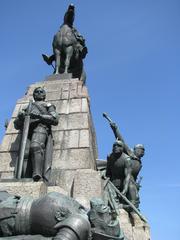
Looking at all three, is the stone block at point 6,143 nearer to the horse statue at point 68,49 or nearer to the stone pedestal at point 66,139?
the stone pedestal at point 66,139

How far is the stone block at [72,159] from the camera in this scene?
7258 mm

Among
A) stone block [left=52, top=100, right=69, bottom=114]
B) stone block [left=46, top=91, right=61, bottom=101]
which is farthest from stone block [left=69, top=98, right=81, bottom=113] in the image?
stone block [left=46, top=91, right=61, bottom=101]

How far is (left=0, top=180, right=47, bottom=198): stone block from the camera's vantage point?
5672 millimetres


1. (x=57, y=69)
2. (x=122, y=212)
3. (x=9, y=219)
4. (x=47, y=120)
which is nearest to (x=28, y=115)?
(x=47, y=120)

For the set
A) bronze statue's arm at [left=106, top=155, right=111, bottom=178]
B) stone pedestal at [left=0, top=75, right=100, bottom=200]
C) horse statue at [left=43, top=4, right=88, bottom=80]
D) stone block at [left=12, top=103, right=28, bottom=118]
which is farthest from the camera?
horse statue at [left=43, top=4, right=88, bottom=80]

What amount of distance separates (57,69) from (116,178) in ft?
14.7

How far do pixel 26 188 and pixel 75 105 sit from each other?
3.42 meters

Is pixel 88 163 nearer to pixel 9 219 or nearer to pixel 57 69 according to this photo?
pixel 9 219

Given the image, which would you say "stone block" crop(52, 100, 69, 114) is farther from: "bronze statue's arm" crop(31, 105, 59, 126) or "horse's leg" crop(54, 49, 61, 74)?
"horse's leg" crop(54, 49, 61, 74)

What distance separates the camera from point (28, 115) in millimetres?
6930

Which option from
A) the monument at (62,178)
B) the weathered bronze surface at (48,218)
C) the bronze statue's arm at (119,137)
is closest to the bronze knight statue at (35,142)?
the monument at (62,178)

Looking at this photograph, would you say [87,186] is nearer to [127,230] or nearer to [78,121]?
[127,230]

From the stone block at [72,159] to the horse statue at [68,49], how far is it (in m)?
3.91

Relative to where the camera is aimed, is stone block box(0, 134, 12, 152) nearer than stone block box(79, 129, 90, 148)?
No
